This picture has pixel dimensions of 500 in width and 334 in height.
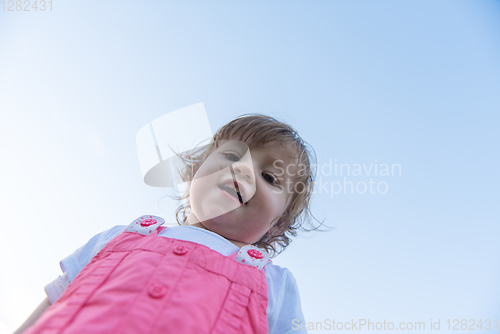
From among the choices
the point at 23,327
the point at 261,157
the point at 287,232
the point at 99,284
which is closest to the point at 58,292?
the point at 23,327

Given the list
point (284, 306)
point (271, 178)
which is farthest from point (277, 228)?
point (284, 306)

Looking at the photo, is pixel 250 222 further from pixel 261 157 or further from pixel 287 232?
pixel 287 232

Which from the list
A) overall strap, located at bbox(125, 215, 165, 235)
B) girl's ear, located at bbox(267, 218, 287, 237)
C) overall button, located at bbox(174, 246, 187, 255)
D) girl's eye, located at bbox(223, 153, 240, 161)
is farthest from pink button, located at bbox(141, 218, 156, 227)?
girl's ear, located at bbox(267, 218, 287, 237)

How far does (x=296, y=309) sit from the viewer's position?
→ 1.60 feet

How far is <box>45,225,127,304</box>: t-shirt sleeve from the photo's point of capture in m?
0.48

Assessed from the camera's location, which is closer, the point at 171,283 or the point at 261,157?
the point at 171,283

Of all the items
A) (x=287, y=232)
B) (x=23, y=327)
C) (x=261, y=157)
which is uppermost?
(x=261, y=157)

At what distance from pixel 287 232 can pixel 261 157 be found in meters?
0.43

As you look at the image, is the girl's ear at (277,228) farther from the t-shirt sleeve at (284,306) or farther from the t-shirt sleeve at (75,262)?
the t-shirt sleeve at (75,262)

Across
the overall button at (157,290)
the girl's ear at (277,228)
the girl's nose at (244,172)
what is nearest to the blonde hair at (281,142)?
the girl's ear at (277,228)

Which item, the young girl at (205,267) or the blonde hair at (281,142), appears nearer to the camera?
the young girl at (205,267)

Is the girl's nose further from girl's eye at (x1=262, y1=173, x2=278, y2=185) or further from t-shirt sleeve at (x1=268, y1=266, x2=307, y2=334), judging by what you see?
t-shirt sleeve at (x1=268, y1=266, x2=307, y2=334)

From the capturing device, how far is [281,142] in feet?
2.41

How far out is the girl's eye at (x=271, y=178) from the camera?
64cm
